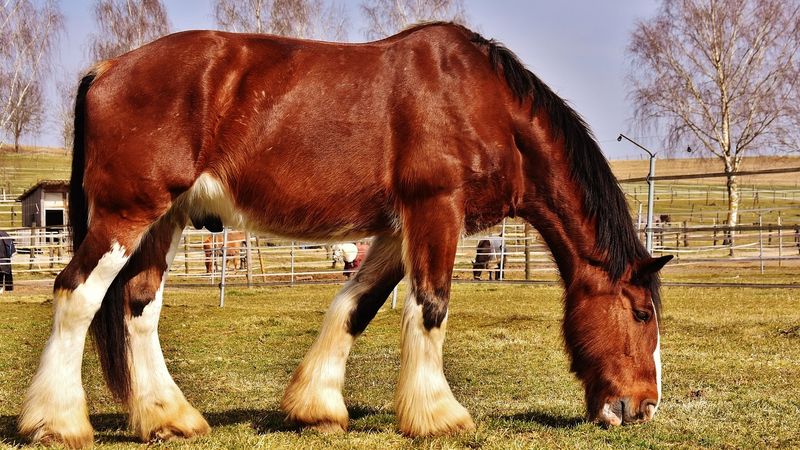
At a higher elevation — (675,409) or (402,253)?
(402,253)

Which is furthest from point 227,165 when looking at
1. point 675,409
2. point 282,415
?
point 675,409

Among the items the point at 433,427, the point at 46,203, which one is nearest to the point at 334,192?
the point at 433,427

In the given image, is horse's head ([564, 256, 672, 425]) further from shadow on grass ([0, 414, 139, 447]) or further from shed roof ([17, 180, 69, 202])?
shed roof ([17, 180, 69, 202])

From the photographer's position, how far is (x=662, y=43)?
103ft

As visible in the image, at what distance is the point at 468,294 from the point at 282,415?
35.4ft

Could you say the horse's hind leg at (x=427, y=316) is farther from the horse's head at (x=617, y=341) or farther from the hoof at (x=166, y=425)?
the hoof at (x=166, y=425)

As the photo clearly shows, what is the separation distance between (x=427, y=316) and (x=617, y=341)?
1.14 meters

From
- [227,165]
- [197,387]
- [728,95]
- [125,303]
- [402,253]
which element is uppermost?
[728,95]

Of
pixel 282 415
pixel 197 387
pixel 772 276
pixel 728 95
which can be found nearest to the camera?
pixel 282 415

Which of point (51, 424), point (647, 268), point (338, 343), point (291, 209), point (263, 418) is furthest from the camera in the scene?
point (263, 418)

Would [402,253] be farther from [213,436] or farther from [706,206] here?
[706,206]

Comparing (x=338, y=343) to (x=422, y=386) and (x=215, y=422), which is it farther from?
(x=215, y=422)

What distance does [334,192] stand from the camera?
4.16 metres

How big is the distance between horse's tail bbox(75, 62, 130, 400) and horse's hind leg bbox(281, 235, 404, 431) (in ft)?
3.04
